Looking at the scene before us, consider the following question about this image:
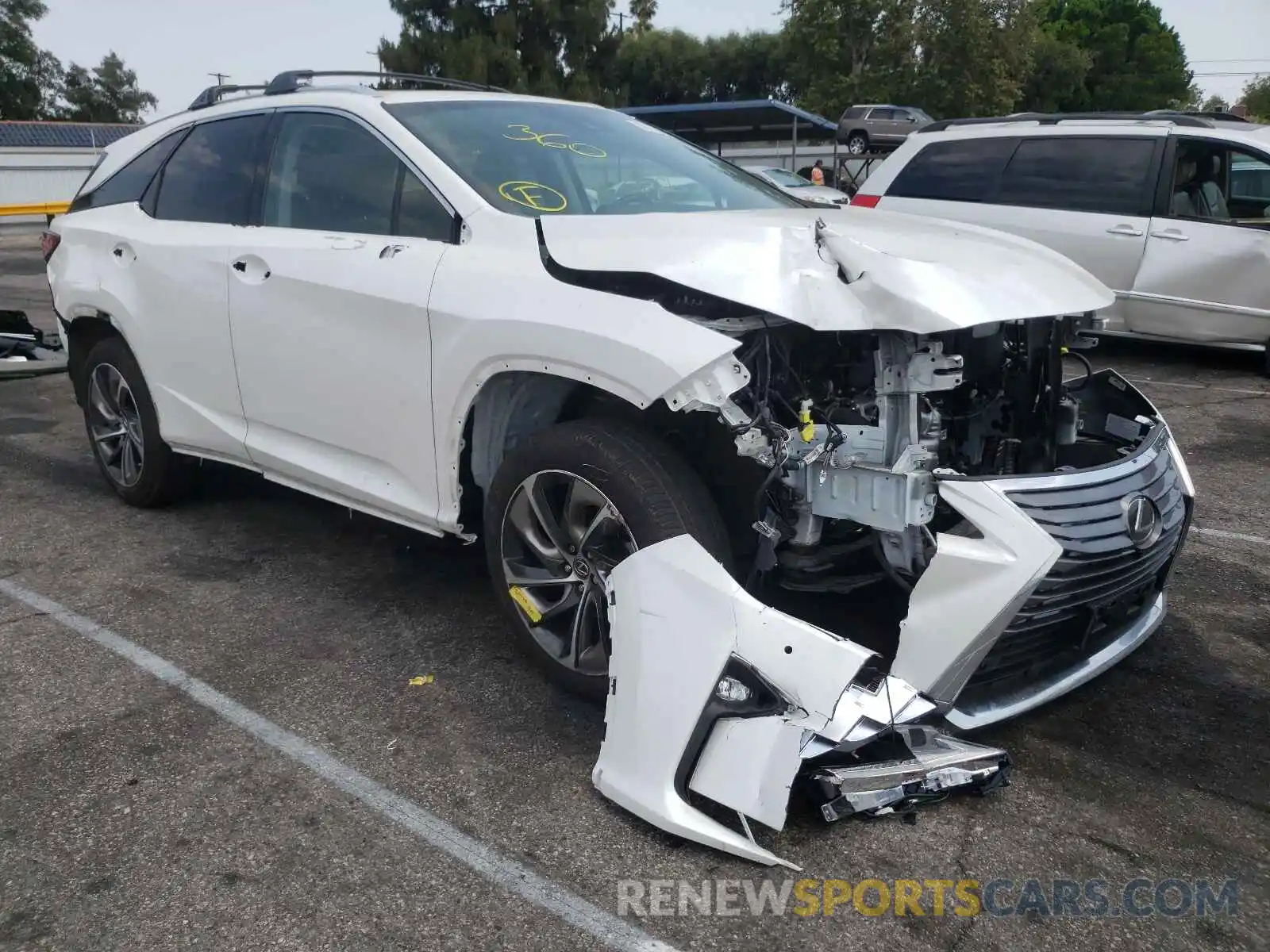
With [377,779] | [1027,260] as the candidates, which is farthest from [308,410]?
[1027,260]

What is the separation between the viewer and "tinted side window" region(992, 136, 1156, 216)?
8.08m

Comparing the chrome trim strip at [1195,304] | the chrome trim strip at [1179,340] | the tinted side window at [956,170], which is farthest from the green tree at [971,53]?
the chrome trim strip at [1195,304]

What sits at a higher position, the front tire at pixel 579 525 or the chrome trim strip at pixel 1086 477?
the chrome trim strip at pixel 1086 477

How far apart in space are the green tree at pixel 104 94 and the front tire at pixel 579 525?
6732 centimetres

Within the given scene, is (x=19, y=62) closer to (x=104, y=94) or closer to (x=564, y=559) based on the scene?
(x=104, y=94)

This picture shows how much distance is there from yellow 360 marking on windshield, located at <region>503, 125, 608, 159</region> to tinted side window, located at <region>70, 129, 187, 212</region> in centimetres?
187

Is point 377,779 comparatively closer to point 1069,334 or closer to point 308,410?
point 308,410

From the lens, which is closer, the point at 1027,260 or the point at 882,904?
the point at 882,904

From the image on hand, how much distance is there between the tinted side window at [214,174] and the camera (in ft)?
14.1

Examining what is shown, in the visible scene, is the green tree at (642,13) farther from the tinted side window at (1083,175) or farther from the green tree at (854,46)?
the tinted side window at (1083,175)

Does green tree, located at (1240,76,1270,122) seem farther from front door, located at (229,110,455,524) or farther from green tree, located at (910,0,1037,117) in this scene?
front door, located at (229,110,455,524)

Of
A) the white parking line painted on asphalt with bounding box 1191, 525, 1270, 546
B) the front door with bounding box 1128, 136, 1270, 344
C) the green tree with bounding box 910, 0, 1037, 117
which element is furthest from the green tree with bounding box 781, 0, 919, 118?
the white parking line painted on asphalt with bounding box 1191, 525, 1270, 546

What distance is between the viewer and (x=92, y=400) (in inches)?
206

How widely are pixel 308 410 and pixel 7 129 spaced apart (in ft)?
113
